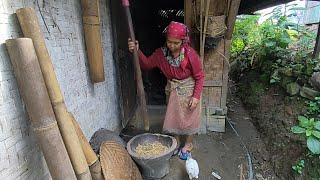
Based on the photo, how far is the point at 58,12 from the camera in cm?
214

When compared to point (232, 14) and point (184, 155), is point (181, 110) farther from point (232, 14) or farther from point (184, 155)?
point (232, 14)

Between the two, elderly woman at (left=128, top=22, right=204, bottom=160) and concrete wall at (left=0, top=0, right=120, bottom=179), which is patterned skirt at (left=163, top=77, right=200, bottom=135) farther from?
concrete wall at (left=0, top=0, right=120, bottom=179)

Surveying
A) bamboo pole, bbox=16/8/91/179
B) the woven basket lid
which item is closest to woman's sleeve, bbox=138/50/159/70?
the woven basket lid

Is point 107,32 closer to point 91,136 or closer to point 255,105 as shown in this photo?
point 91,136

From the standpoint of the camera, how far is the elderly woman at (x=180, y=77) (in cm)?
303

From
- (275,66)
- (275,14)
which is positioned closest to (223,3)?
(275,66)

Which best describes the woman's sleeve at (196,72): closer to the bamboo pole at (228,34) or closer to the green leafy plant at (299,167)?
the bamboo pole at (228,34)

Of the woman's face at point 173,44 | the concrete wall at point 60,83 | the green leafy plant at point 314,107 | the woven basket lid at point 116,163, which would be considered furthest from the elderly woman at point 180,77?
the green leafy plant at point 314,107

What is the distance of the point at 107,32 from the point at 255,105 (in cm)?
352

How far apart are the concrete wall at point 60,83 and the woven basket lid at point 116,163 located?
41 centimetres

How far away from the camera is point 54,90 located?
5.48 ft

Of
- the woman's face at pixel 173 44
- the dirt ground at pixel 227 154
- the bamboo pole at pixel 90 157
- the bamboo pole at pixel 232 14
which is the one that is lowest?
the dirt ground at pixel 227 154

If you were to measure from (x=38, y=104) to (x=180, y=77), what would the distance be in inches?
79.8

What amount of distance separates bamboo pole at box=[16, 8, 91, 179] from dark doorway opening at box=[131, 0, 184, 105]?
10.7 feet
